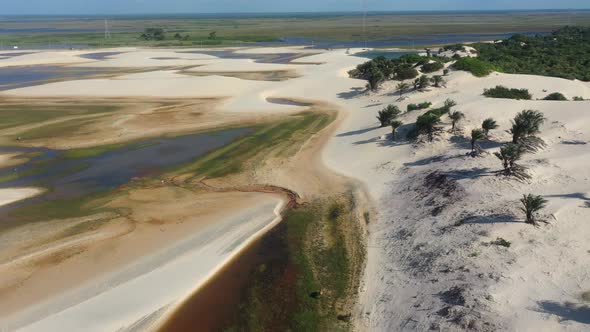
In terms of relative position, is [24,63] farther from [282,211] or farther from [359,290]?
[359,290]

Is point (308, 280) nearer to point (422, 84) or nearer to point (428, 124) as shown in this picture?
point (428, 124)

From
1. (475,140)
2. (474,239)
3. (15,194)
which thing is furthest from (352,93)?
(474,239)

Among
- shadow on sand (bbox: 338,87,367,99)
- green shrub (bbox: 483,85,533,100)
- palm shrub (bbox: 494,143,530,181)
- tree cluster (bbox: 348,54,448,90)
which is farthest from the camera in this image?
shadow on sand (bbox: 338,87,367,99)

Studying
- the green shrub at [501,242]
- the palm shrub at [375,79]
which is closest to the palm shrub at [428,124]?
the green shrub at [501,242]

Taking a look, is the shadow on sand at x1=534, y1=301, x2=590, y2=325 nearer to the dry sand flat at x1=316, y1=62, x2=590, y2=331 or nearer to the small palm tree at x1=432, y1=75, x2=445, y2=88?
the dry sand flat at x1=316, y1=62, x2=590, y2=331

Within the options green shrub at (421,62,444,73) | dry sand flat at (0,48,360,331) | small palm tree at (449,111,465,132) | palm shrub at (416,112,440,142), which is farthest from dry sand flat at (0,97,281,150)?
green shrub at (421,62,444,73)

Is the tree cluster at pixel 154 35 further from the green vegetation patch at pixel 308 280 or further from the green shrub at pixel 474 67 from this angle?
the green vegetation patch at pixel 308 280
